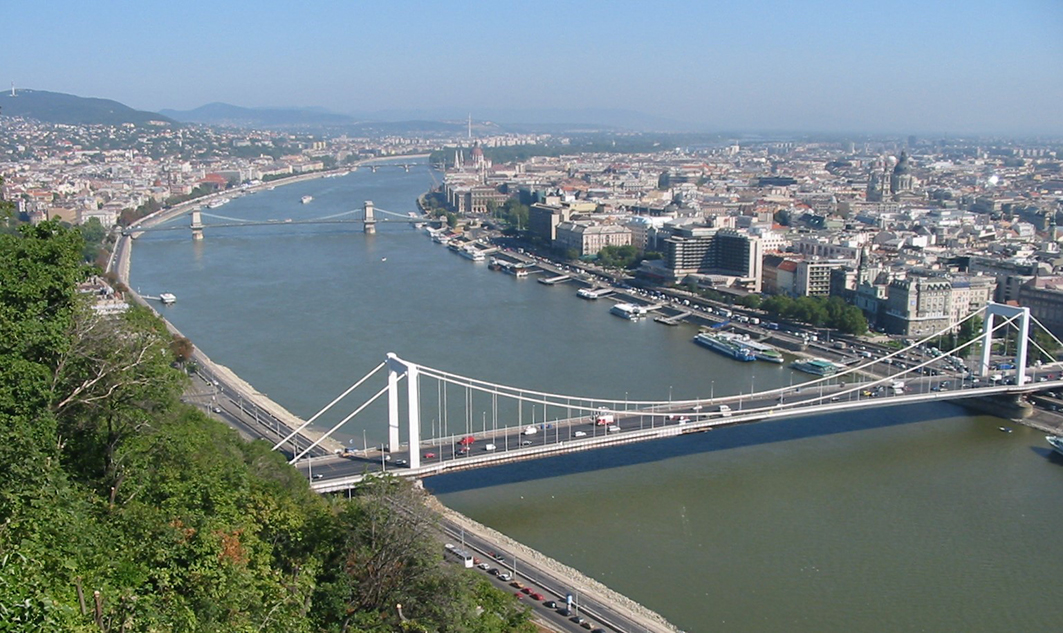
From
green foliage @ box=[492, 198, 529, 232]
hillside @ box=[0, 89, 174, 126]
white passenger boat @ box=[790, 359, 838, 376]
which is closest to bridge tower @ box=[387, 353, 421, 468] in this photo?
white passenger boat @ box=[790, 359, 838, 376]

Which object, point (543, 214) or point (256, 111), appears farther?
point (256, 111)

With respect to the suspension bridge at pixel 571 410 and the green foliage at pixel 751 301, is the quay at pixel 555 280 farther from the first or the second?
the suspension bridge at pixel 571 410

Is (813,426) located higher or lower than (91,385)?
lower

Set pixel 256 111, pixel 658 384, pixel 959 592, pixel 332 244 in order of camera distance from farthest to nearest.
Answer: pixel 256 111 → pixel 332 244 → pixel 658 384 → pixel 959 592

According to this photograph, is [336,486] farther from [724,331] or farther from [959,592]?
[724,331]

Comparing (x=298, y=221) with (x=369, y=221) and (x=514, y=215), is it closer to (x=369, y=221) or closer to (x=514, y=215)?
(x=369, y=221)

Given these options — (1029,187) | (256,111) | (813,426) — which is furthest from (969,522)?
(256,111)
